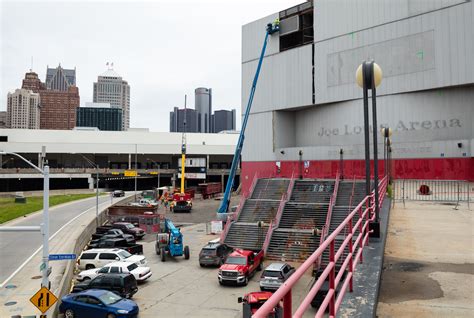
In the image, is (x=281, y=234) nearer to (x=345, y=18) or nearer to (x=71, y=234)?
(x=71, y=234)

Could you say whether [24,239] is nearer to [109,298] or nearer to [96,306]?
[109,298]

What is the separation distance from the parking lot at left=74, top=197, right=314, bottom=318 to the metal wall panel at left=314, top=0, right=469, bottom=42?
33695 mm

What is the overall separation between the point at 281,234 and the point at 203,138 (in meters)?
87.3

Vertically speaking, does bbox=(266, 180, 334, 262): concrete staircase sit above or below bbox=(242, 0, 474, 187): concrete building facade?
below

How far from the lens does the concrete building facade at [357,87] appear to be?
4100 cm

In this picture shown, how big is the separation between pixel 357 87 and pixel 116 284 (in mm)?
37941

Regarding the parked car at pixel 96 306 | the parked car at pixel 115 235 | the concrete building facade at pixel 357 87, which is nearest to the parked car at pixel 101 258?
the parked car at pixel 115 235

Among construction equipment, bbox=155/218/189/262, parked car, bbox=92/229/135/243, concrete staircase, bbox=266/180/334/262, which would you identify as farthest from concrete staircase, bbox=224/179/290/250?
parked car, bbox=92/229/135/243

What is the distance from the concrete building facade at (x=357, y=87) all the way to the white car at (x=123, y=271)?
30.5 m

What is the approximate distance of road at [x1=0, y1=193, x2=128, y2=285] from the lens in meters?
29.3

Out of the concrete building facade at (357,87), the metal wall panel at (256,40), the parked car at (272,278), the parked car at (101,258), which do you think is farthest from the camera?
the metal wall panel at (256,40)

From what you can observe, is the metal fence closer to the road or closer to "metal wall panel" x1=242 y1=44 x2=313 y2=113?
"metal wall panel" x1=242 y1=44 x2=313 y2=113

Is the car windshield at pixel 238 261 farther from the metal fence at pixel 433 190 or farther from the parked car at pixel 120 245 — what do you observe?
the metal fence at pixel 433 190

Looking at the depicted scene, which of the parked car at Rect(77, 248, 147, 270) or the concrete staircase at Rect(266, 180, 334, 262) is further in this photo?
the concrete staircase at Rect(266, 180, 334, 262)
